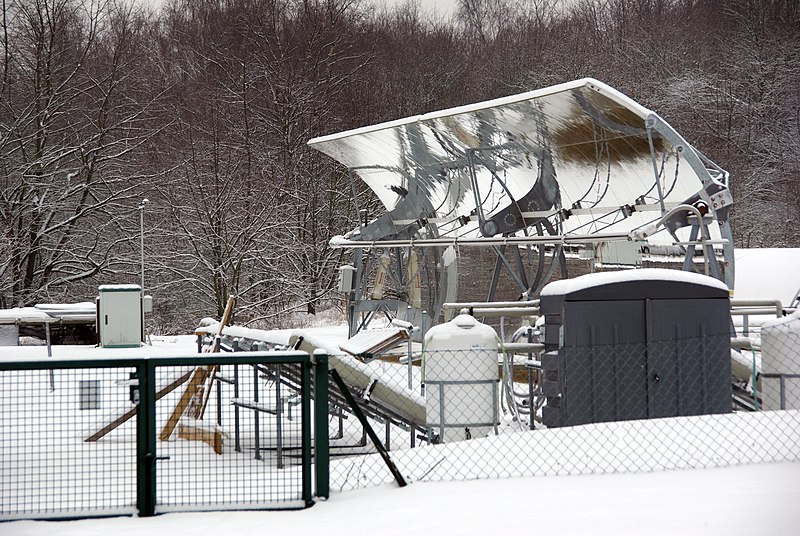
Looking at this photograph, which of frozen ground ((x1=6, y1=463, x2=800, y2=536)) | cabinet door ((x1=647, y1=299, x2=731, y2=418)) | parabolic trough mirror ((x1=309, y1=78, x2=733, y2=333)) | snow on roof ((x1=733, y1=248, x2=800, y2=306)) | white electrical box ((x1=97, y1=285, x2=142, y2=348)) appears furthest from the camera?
snow on roof ((x1=733, y1=248, x2=800, y2=306))

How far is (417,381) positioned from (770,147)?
3267cm

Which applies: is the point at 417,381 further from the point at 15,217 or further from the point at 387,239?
the point at 15,217

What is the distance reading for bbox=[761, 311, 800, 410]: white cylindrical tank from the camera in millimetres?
8602

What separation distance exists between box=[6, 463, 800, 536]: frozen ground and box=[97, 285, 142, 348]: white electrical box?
15.5 meters

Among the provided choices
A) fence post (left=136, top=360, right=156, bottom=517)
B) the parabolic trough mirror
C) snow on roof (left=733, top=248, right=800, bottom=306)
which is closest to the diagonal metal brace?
fence post (left=136, top=360, right=156, bottom=517)

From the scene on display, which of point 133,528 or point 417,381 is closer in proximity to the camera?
point 133,528

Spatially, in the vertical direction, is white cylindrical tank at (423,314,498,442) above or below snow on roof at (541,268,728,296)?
below

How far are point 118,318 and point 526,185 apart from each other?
9.83 m

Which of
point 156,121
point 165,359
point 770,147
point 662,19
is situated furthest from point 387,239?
point 662,19

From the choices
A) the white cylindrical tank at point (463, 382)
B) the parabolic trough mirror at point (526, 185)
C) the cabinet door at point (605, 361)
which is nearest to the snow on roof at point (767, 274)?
the parabolic trough mirror at point (526, 185)

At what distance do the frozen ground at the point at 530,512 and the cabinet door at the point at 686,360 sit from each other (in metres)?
1.61

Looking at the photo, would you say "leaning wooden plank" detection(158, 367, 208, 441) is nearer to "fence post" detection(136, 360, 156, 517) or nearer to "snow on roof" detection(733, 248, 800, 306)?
"fence post" detection(136, 360, 156, 517)

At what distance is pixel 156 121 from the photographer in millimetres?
41531

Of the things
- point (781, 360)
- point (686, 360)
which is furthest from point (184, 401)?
point (781, 360)
